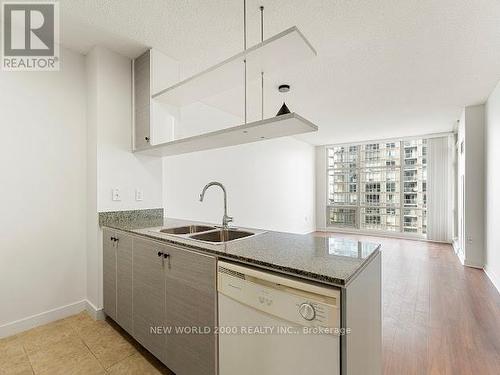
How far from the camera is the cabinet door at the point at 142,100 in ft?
7.59

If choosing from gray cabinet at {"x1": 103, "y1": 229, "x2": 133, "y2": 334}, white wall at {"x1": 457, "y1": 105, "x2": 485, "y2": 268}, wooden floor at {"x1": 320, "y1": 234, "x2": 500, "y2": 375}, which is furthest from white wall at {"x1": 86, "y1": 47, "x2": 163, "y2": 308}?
white wall at {"x1": 457, "y1": 105, "x2": 485, "y2": 268}

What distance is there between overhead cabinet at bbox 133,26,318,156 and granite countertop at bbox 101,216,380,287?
706 millimetres

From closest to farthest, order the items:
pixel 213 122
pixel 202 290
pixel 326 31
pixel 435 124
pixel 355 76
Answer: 1. pixel 202 290
2. pixel 326 31
3. pixel 355 76
4. pixel 213 122
5. pixel 435 124

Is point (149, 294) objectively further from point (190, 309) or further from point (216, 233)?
point (216, 233)

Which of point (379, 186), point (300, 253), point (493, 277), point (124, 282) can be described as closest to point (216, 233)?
point (124, 282)

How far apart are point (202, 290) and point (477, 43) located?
9.84 ft

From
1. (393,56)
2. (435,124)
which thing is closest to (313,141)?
(435,124)

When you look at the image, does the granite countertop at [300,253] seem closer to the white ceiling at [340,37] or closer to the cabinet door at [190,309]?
the cabinet door at [190,309]

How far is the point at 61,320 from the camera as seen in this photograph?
2236 millimetres

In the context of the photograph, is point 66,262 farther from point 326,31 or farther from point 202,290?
point 326,31

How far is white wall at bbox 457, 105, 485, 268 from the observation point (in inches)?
149

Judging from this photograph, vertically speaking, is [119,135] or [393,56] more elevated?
[393,56]

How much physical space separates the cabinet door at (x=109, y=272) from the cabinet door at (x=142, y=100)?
886 mm

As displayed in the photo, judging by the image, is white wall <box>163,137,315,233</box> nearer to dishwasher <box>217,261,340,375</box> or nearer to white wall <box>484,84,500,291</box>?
dishwasher <box>217,261,340,375</box>
